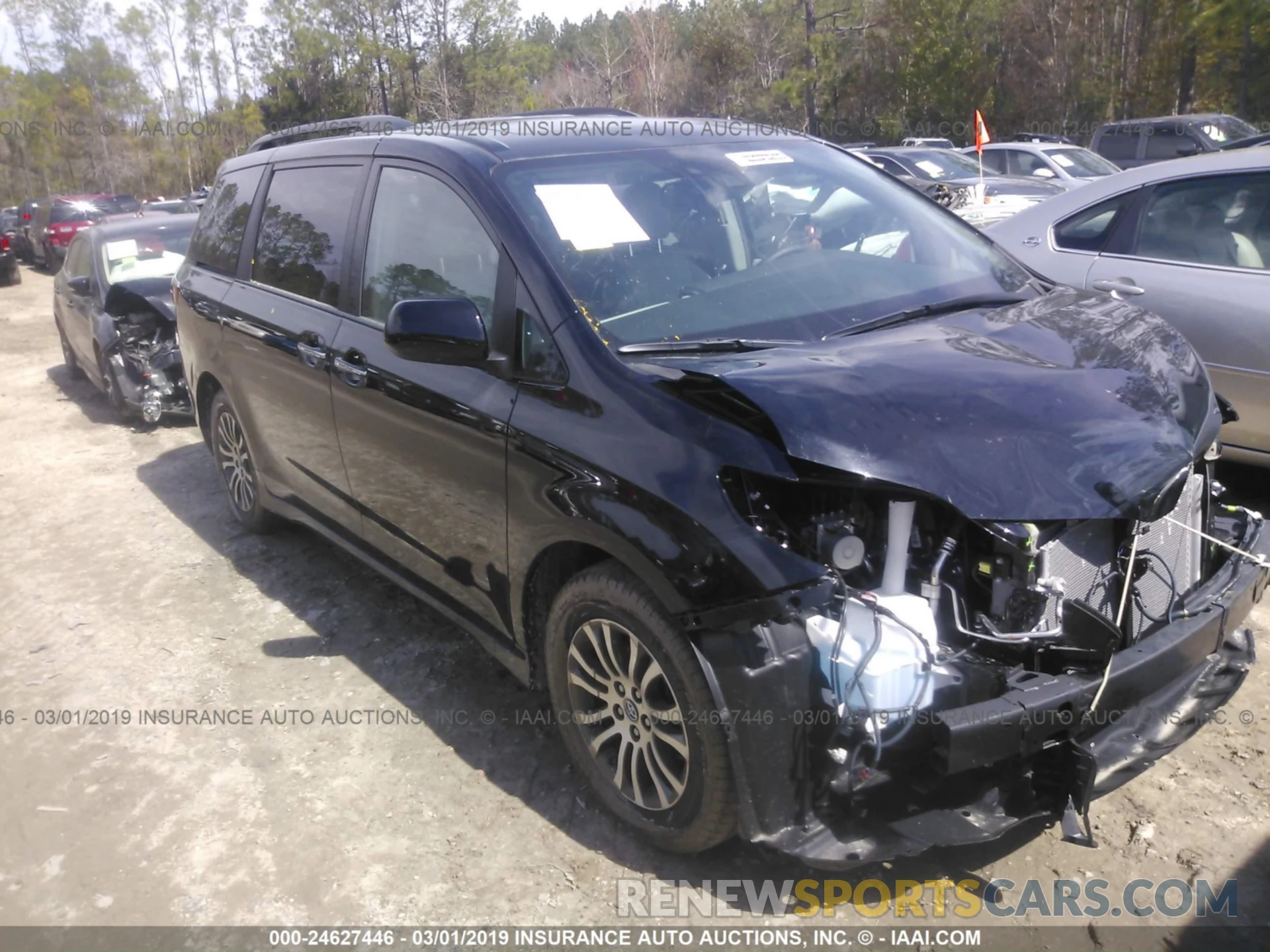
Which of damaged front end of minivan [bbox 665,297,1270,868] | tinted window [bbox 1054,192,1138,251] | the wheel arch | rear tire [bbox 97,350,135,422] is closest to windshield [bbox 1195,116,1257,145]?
tinted window [bbox 1054,192,1138,251]

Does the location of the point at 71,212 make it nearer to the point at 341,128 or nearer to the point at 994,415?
the point at 341,128

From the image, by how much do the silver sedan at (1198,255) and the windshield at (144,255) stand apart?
708 cm

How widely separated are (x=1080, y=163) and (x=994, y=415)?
15.3 metres

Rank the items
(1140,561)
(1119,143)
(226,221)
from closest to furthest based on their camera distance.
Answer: (1140,561), (226,221), (1119,143)

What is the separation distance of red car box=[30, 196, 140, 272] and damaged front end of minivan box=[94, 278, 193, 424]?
54.7 feet

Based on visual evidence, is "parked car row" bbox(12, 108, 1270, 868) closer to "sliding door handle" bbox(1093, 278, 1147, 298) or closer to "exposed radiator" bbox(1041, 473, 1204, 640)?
"exposed radiator" bbox(1041, 473, 1204, 640)

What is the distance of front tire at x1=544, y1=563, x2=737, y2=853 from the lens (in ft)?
8.29

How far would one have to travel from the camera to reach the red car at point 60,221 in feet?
76.7

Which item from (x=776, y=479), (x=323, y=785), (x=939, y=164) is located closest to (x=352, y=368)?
(x=323, y=785)

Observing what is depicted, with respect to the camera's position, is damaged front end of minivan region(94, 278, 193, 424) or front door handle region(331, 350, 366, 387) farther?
damaged front end of minivan region(94, 278, 193, 424)

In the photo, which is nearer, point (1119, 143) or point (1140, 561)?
point (1140, 561)

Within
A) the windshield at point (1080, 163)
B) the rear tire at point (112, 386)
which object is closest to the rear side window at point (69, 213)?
the rear tire at point (112, 386)

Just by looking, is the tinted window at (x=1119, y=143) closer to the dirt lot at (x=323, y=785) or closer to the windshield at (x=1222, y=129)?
the windshield at (x=1222, y=129)

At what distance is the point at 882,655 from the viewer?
2.39 meters
